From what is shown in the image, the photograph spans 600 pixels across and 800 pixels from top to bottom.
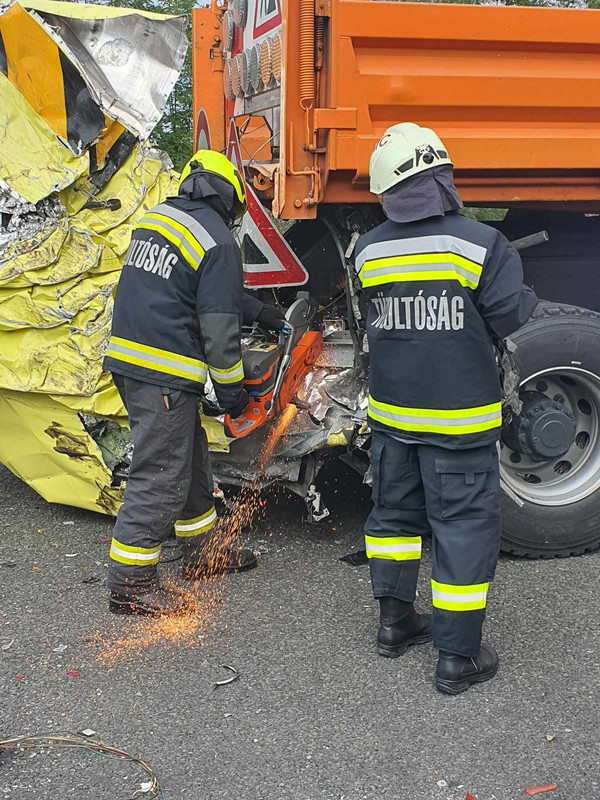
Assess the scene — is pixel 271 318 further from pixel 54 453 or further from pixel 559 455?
pixel 559 455

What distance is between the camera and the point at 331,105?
3322 mm

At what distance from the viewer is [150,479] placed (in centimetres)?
344

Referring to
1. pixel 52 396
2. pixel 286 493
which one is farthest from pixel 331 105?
pixel 286 493

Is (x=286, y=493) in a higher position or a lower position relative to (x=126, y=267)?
lower

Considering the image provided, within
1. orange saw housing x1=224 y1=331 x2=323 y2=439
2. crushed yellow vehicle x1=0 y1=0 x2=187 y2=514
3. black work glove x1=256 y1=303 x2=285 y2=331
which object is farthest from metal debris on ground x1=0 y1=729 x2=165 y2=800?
black work glove x1=256 y1=303 x2=285 y2=331

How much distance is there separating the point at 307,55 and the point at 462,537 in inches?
73.1

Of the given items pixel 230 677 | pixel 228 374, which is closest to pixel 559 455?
pixel 228 374

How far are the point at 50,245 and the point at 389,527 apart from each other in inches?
77.5

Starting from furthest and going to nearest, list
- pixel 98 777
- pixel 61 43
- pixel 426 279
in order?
pixel 61 43
pixel 426 279
pixel 98 777

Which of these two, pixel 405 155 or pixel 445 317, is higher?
pixel 405 155

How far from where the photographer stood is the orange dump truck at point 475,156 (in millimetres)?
3328

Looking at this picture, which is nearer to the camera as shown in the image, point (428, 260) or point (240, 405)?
point (428, 260)

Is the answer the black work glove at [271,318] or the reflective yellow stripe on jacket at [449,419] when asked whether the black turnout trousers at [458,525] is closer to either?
the reflective yellow stripe on jacket at [449,419]

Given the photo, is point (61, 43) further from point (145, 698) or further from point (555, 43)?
point (145, 698)
